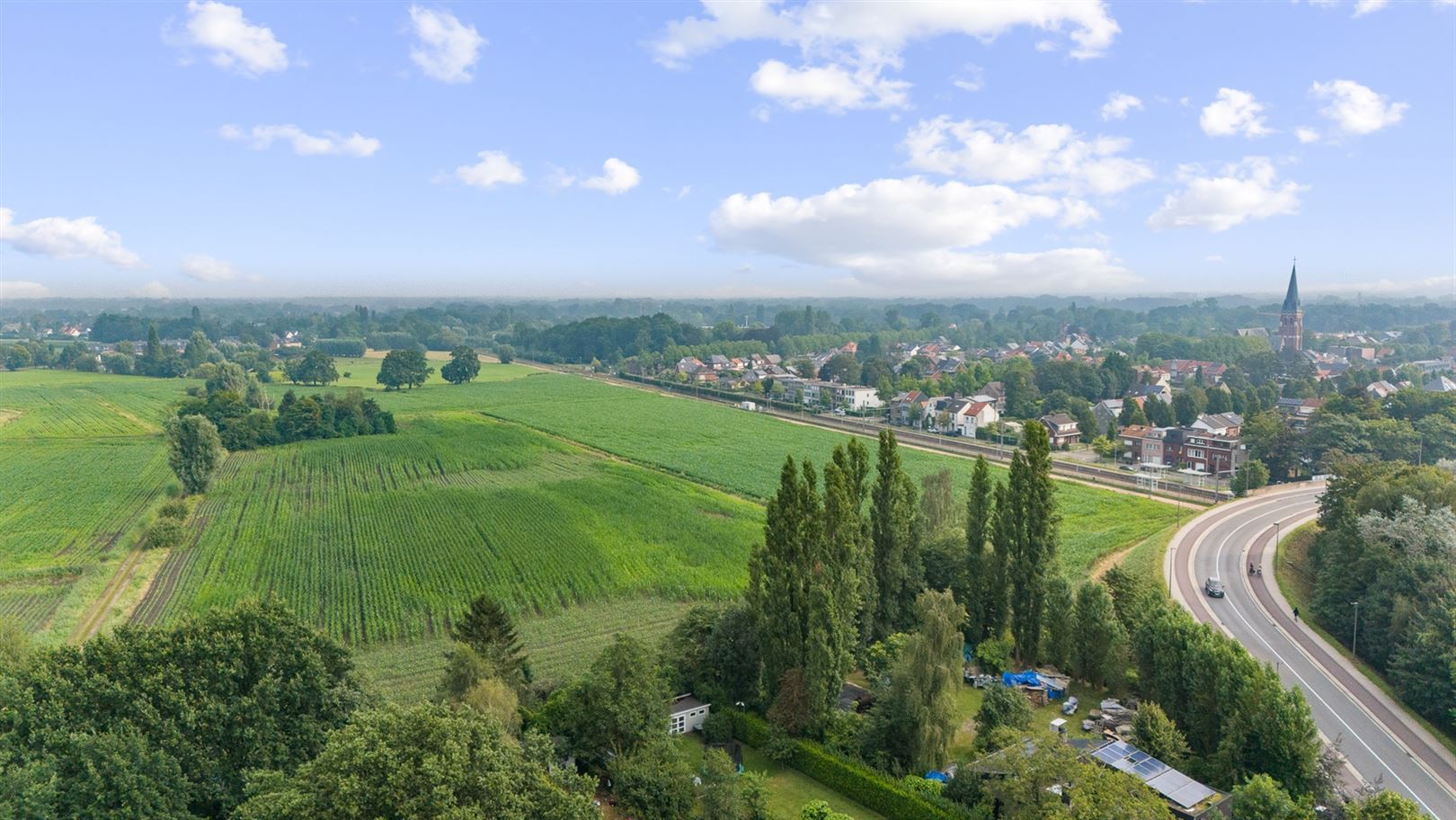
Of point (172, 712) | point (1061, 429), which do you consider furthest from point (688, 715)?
point (1061, 429)

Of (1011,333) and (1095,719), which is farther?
(1011,333)

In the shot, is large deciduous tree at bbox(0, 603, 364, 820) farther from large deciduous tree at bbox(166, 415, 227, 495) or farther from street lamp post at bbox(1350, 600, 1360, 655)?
street lamp post at bbox(1350, 600, 1360, 655)

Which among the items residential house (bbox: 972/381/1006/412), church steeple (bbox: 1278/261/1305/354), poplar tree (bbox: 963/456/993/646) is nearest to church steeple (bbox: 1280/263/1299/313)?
church steeple (bbox: 1278/261/1305/354)

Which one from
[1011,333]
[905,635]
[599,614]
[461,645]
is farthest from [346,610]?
[1011,333]

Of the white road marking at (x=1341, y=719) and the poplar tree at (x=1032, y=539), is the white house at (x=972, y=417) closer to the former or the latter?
the white road marking at (x=1341, y=719)

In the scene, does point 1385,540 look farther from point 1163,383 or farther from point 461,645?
point 1163,383

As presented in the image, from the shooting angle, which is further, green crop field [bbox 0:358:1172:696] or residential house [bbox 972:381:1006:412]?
residential house [bbox 972:381:1006:412]

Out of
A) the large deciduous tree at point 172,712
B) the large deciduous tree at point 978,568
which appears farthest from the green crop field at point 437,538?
the large deciduous tree at point 978,568
